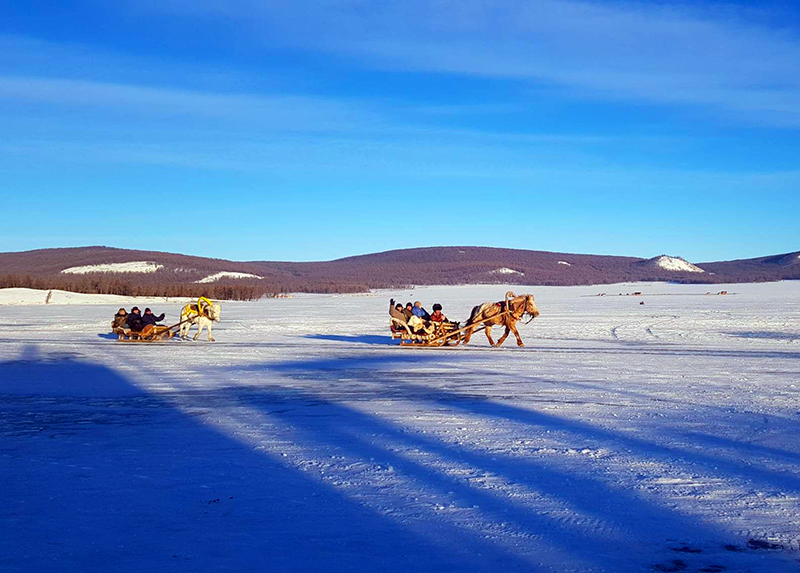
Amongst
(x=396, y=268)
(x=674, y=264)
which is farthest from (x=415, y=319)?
(x=674, y=264)

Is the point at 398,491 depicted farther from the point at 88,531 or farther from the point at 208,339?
the point at 208,339

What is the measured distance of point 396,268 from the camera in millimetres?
165125

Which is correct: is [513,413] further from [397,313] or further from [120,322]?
[120,322]

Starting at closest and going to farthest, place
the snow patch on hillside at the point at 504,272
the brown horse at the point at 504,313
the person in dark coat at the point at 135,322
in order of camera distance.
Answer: the brown horse at the point at 504,313 < the person in dark coat at the point at 135,322 < the snow patch on hillside at the point at 504,272

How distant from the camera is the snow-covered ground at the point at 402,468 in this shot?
5.54 meters

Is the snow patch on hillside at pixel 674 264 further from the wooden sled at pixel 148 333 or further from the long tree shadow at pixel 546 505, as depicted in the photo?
the long tree shadow at pixel 546 505

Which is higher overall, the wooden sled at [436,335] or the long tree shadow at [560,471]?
the wooden sled at [436,335]

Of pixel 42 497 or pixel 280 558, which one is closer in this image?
pixel 280 558

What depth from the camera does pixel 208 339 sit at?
75.5 ft

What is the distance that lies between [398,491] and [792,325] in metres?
24.1

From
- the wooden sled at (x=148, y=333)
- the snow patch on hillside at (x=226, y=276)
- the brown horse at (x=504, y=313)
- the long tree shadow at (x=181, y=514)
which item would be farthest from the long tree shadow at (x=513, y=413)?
the snow patch on hillside at (x=226, y=276)

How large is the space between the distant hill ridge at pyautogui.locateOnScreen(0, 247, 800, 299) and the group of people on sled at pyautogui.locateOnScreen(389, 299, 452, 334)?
240 ft

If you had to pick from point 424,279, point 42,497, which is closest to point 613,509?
point 42,497

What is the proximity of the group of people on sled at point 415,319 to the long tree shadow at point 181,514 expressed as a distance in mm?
11208
